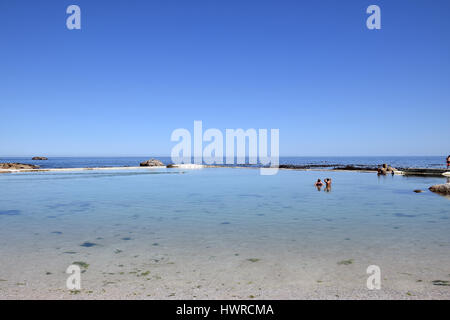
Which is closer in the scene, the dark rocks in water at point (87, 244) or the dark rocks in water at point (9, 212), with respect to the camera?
the dark rocks in water at point (87, 244)

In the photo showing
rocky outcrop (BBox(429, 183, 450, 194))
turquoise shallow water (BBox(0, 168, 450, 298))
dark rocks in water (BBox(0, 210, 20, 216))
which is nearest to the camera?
turquoise shallow water (BBox(0, 168, 450, 298))

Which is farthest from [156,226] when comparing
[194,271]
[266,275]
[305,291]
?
[305,291]

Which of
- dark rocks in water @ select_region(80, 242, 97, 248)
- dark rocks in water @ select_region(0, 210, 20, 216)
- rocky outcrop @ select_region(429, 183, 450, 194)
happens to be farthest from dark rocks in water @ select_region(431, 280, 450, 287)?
rocky outcrop @ select_region(429, 183, 450, 194)

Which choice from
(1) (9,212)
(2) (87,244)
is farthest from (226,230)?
(1) (9,212)

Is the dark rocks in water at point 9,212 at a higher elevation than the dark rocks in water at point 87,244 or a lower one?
lower

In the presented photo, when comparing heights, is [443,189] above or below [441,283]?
above

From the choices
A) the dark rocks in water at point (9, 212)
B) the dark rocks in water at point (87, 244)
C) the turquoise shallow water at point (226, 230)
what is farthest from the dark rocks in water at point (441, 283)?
the dark rocks in water at point (9, 212)

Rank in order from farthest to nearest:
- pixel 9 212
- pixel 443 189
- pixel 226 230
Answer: pixel 443 189
pixel 9 212
pixel 226 230

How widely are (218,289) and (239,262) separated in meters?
1.88

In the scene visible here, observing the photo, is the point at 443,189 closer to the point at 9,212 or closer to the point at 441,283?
the point at 441,283

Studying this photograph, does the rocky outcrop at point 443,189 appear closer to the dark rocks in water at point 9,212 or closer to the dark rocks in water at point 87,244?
the dark rocks in water at point 87,244

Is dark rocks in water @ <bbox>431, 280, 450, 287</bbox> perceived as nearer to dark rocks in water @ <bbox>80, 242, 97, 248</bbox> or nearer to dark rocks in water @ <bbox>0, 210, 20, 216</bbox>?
dark rocks in water @ <bbox>80, 242, 97, 248</bbox>

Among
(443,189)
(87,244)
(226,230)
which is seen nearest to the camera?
(87,244)
